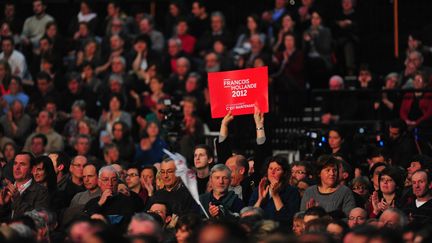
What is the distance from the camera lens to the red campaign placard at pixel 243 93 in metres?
17.0

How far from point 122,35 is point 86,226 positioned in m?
13.4

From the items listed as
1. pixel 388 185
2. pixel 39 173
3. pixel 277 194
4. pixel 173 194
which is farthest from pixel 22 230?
pixel 388 185

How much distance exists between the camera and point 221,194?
15.6 metres

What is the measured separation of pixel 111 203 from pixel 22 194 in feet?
3.82

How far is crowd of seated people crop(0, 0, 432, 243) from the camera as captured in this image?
14.4 meters

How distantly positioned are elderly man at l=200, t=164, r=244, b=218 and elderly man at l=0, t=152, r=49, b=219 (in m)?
1.94

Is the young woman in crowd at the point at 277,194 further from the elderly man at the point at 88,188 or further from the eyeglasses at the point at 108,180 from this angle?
the elderly man at the point at 88,188

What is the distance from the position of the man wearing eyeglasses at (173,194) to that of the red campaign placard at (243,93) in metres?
1.10

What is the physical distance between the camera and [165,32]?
26.3 meters

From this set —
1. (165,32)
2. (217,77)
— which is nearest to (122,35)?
(165,32)

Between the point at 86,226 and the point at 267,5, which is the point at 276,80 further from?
the point at 86,226

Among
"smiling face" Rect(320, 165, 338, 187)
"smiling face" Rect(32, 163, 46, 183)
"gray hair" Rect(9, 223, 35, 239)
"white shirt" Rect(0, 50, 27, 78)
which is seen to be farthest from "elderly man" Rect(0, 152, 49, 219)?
"white shirt" Rect(0, 50, 27, 78)

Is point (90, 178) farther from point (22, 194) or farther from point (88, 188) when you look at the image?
point (22, 194)

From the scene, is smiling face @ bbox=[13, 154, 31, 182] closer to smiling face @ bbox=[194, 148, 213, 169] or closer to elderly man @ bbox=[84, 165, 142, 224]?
elderly man @ bbox=[84, 165, 142, 224]
